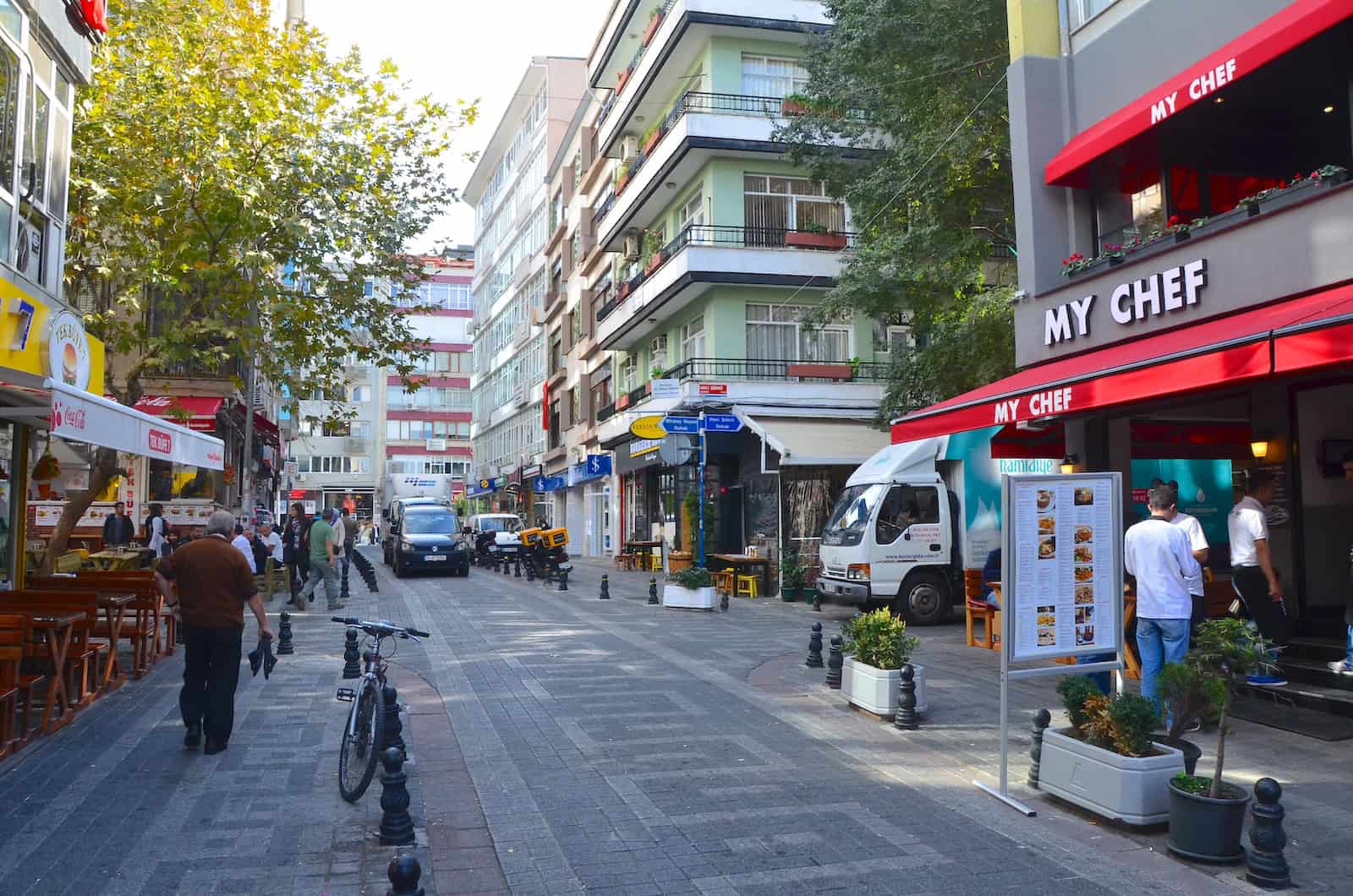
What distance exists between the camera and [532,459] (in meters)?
53.1

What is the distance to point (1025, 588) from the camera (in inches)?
262

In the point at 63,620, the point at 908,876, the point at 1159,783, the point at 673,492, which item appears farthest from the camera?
the point at 673,492

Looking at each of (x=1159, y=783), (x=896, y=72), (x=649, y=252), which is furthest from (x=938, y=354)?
(x=649, y=252)

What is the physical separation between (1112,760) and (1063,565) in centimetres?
136

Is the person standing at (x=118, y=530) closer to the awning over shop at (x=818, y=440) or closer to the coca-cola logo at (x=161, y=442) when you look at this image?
the coca-cola logo at (x=161, y=442)

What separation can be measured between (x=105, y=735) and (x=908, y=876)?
6408 millimetres

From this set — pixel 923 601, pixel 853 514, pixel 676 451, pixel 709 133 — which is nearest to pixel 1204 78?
pixel 853 514

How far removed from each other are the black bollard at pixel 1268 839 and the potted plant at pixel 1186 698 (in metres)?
0.69

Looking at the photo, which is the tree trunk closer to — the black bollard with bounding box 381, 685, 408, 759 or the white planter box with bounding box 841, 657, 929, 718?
the black bollard with bounding box 381, 685, 408, 759

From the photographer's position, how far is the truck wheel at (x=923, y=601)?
1694cm

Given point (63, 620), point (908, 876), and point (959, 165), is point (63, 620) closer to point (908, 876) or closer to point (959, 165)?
point (908, 876)

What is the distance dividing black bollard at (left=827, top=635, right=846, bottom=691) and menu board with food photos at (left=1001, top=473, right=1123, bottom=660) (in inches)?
145

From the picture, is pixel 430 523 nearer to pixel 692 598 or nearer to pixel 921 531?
pixel 692 598

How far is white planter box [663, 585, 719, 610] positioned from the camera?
18781 mm
